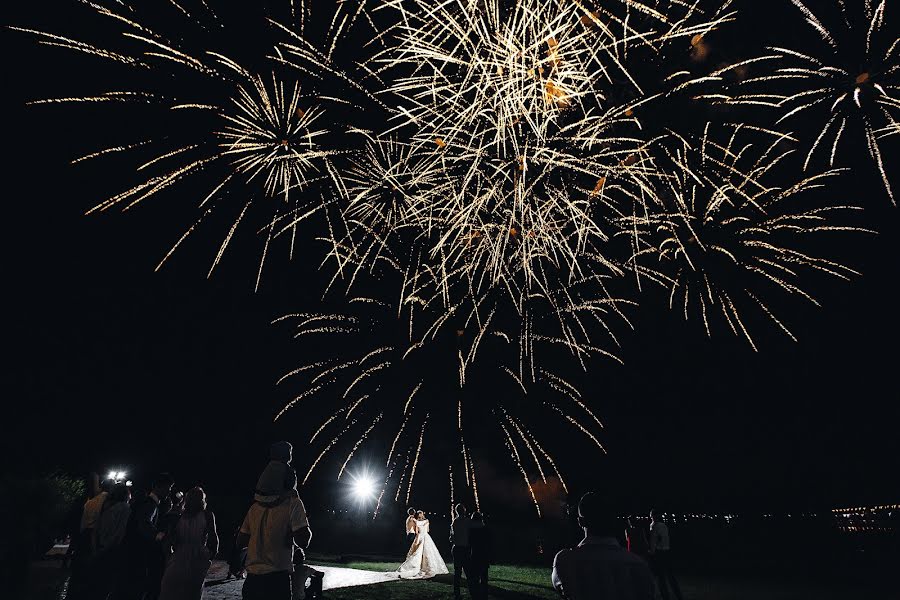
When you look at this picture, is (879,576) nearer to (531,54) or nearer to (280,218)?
(531,54)

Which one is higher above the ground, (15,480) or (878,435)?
(878,435)

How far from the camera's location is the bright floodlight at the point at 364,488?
3145 centimetres

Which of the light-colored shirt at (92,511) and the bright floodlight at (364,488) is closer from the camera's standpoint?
the light-colored shirt at (92,511)

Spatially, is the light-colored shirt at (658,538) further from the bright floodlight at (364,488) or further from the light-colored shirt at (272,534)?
the bright floodlight at (364,488)

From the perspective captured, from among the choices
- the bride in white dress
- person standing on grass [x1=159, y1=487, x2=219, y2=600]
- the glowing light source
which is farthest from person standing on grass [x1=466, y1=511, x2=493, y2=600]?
the glowing light source

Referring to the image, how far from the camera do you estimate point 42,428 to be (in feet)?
93.4

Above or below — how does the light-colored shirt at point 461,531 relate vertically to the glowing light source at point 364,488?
below

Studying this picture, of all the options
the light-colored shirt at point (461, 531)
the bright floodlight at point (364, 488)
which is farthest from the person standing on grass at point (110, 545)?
the bright floodlight at point (364, 488)

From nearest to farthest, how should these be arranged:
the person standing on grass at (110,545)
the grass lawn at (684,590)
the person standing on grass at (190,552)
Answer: the person standing on grass at (190,552) < the person standing on grass at (110,545) < the grass lawn at (684,590)

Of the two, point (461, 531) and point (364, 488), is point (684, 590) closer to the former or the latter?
point (461, 531)

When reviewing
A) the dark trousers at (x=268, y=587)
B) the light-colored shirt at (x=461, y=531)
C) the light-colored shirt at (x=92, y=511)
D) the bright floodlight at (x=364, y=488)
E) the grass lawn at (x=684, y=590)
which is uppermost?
the bright floodlight at (x=364, y=488)

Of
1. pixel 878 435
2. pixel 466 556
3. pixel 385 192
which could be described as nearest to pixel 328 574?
pixel 466 556

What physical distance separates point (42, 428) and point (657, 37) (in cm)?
3498

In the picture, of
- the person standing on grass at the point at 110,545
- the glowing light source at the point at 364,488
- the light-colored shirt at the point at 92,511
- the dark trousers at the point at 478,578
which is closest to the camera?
the person standing on grass at the point at 110,545
